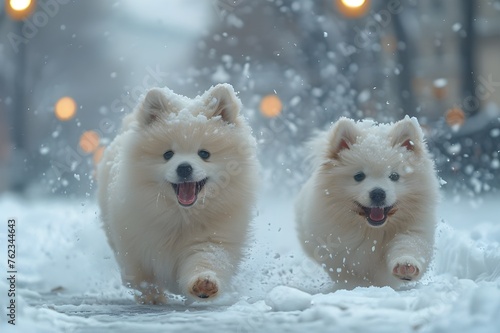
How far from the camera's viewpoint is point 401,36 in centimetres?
2011

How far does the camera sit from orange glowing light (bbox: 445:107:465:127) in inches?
701

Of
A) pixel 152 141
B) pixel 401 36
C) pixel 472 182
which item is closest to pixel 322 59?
pixel 401 36

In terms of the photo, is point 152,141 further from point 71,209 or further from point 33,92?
point 33,92

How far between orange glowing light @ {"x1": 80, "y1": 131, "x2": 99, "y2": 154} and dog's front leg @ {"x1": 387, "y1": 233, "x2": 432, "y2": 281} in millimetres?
11388

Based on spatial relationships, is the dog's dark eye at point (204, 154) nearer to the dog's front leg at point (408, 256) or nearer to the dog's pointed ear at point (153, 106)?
the dog's pointed ear at point (153, 106)

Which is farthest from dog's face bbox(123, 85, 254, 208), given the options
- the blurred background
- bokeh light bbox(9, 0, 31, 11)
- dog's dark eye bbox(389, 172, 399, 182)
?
bokeh light bbox(9, 0, 31, 11)

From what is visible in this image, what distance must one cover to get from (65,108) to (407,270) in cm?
1916

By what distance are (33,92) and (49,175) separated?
222 cm

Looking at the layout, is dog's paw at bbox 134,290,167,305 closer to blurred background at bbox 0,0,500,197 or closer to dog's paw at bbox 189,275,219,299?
dog's paw at bbox 189,275,219,299

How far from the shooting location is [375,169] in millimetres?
6984

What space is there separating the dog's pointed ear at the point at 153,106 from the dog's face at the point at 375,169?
1482 millimetres

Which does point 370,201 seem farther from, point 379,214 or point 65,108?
point 65,108

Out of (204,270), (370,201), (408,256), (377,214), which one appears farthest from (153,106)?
(408,256)

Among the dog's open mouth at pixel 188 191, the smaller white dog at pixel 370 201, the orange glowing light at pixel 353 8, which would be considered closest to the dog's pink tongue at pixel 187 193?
the dog's open mouth at pixel 188 191
